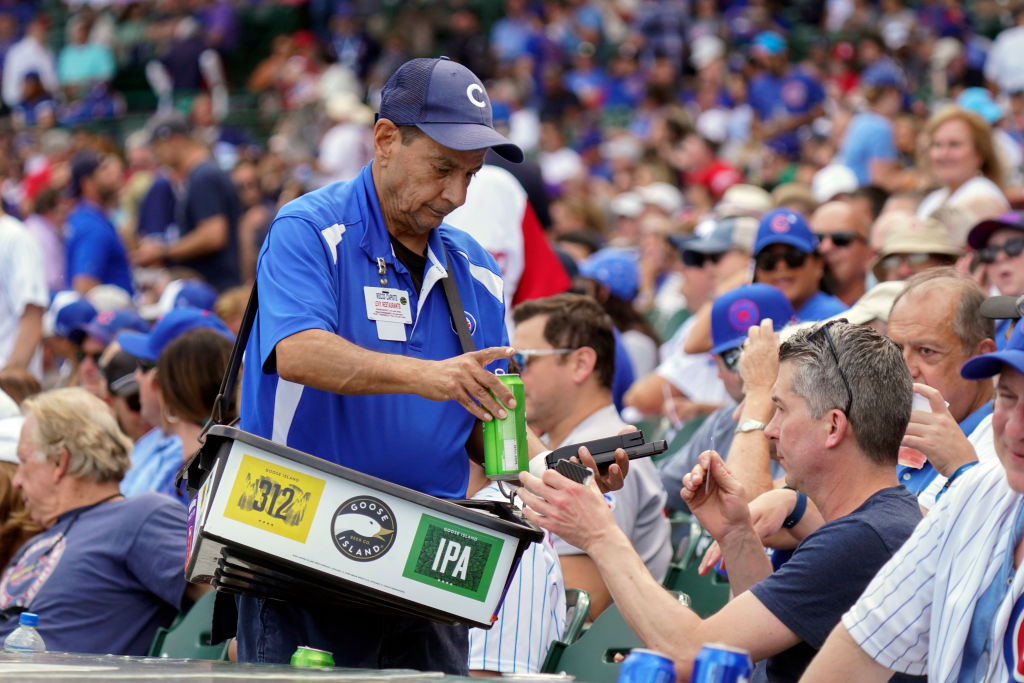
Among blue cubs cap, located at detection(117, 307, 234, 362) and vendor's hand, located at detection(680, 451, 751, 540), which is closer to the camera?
vendor's hand, located at detection(680, 451, 751, 540)

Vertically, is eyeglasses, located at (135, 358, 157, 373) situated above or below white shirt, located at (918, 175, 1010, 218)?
below

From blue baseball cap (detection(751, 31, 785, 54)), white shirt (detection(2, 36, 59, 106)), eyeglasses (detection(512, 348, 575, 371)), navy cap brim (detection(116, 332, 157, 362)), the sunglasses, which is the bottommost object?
the sunglasses

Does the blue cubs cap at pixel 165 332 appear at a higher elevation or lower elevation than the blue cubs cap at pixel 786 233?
lower

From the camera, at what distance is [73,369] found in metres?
7.75

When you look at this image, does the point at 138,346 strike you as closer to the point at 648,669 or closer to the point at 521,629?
the point at 521,629

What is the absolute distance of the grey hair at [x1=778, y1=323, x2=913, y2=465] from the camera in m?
3.20

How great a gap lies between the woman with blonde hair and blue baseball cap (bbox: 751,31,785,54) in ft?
29.0

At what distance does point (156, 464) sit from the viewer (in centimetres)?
585

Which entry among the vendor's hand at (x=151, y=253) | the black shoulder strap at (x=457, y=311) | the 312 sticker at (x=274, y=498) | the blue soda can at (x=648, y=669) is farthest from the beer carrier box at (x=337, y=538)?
the vendor's hand at (x=151, y=253)

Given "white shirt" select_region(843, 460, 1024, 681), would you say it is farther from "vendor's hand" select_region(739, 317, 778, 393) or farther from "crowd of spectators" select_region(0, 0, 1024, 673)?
"vendor's hand" select_region(739, 317, 778, 393)

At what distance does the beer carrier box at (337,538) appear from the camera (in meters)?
2.72

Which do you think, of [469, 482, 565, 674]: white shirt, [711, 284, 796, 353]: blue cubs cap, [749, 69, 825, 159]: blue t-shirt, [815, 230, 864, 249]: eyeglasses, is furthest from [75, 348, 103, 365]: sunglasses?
[749, 69, 825, 159]: blue t-shirt

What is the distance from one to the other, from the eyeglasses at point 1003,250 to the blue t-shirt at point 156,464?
10.5ft

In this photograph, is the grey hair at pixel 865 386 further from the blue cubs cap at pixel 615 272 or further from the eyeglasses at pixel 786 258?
the blue cubs cap at pixel 615 272
